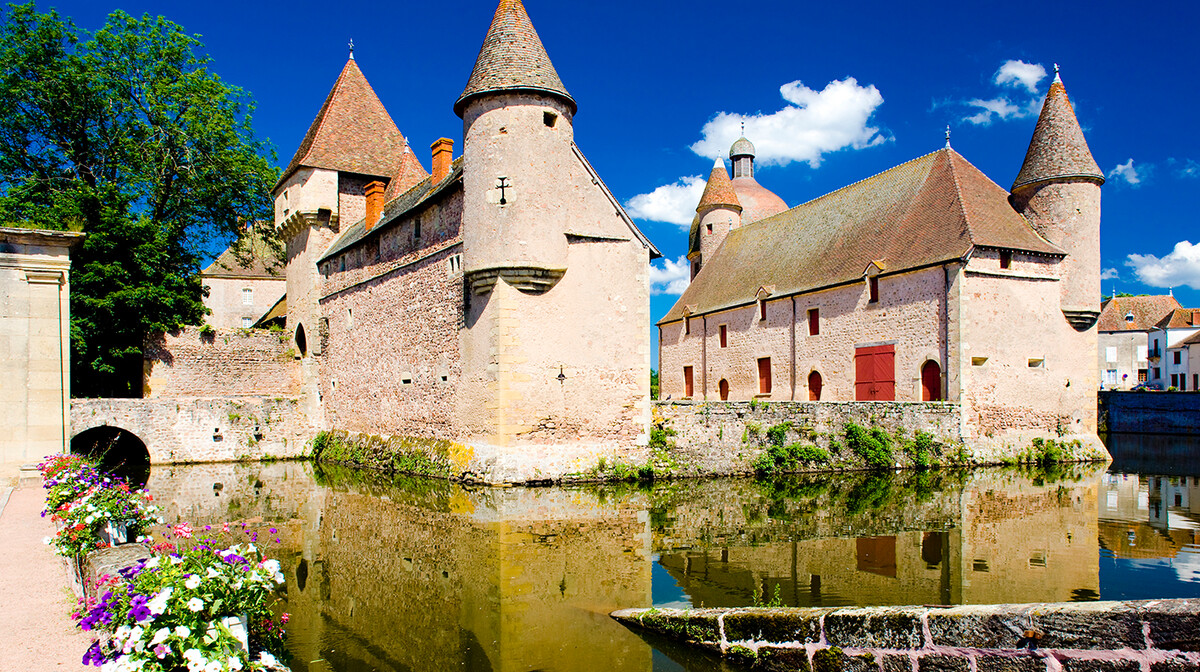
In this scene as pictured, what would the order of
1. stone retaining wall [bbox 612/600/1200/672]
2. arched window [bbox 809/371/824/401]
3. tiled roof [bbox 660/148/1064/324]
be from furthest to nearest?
arched window [bbox 809/371/824/401] < tiled roof [bbox 660/148/1064/324] < stone retaining wall [bbox 612/600/1200/672]

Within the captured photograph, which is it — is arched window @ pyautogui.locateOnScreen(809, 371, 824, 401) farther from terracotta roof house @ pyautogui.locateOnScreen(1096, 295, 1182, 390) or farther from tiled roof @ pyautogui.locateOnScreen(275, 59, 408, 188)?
terracotta roof house @ pyautogui.locateOnScreen(1096, 295, 1182, 390)

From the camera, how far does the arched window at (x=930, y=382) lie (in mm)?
20203

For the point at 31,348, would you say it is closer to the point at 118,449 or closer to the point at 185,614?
the point at 185,614

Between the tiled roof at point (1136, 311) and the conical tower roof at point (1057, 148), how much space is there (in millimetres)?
32509

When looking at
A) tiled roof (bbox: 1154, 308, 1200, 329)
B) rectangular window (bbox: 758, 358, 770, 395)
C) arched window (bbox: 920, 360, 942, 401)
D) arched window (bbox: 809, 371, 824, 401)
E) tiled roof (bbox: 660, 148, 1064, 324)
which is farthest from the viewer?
tiled roof (bbox: 1154, 308, 1200, 329)

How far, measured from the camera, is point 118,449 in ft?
73.7

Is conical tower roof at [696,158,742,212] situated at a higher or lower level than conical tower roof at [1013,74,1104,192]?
higher

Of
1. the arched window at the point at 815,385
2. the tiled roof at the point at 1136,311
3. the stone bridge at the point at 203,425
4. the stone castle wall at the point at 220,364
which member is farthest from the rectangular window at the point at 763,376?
the tiled roof at the point at 1136,311

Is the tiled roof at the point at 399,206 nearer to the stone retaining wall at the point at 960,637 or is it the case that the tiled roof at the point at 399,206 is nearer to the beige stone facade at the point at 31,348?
the beige stone facade at the point at 31,348

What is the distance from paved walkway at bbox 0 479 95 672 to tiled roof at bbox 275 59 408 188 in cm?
1703

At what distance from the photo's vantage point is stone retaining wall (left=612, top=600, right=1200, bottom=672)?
13.4ft

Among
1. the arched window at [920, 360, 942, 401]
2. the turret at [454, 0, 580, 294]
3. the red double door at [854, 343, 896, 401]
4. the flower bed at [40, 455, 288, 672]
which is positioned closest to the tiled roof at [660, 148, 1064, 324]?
the red double door at [854, 343, 896, 401]

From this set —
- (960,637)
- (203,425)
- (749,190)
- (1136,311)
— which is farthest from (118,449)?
(1136,311)

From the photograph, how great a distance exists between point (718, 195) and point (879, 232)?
13250mm
